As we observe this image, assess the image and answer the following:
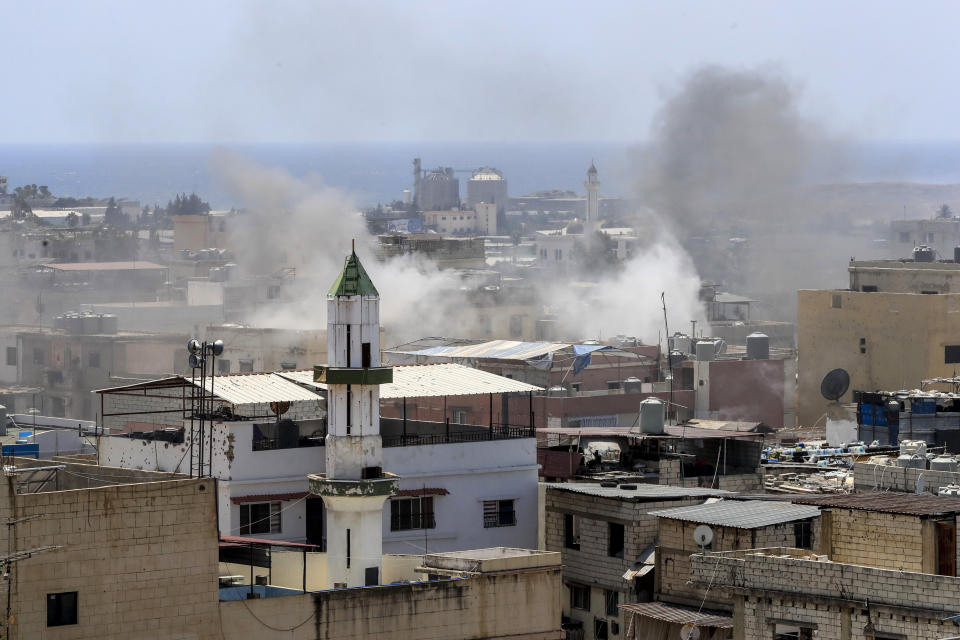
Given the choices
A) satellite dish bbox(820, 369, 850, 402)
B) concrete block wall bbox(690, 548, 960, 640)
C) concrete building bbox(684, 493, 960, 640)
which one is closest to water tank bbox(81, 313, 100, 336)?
satellite dish bbox(820, 369, 850, 402)

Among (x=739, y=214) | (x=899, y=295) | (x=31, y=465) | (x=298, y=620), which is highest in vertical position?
(x=739, y=214)

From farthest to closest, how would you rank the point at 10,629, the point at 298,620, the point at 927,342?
the point at 927,342
the point at 298,620
the point at 10,629

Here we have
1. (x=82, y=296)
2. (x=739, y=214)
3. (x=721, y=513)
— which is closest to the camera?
(x=721, y=513)

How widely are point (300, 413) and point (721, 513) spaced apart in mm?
7257

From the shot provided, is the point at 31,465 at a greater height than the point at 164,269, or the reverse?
the point at 164,269

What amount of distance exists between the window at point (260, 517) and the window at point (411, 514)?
136cm

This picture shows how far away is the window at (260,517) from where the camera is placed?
79.8 feet

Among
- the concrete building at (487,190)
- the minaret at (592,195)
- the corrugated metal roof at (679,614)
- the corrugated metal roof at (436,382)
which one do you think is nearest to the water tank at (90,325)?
the corrugated metal roof at (436,382)

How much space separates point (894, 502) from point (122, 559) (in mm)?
8003

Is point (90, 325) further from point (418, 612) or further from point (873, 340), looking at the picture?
point (418, 612)

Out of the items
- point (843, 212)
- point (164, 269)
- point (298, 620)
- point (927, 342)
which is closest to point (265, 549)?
point (298, 620)

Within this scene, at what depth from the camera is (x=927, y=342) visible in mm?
47812

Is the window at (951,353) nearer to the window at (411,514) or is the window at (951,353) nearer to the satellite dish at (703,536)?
the window at (411,514)

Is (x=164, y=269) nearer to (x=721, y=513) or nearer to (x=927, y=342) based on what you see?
(x=927, y=342)
